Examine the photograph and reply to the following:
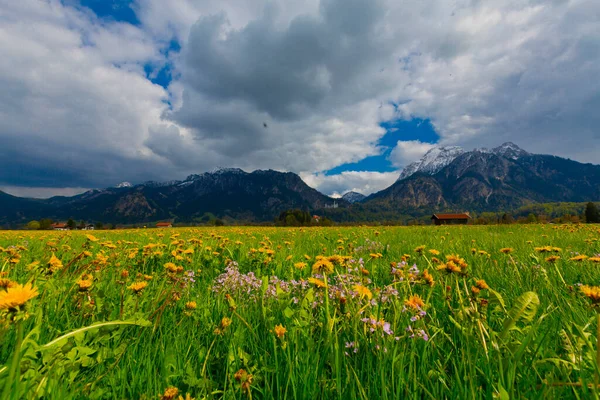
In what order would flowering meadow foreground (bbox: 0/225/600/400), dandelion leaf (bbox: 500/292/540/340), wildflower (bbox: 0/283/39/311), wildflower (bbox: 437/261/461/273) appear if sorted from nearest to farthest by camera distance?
wildflower (bbox: 0/283/39/311)
flowering meadow foreground (bbox: 0/225/600/400)
dandelion leaf (bbox: 500/292/540/340)
wildflower (bbox: 437/261/461/273)

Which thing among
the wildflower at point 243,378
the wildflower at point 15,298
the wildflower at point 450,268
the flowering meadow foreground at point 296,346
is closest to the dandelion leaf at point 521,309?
the flowering meadow foreground at point 296,346

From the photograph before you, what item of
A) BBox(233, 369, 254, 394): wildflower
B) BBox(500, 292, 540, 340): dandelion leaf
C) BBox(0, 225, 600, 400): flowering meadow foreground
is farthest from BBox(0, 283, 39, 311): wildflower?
BBox(500, 292, 540, 340): dandelion leaf

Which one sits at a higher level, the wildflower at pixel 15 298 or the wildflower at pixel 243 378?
the wildflower at pixel 15 298

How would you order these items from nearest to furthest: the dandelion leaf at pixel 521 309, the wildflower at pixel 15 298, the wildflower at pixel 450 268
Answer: the wildflower at pixel 15 298 → the dandelion leaf at pixel 521 309 → the wildflower at pixel 450 268

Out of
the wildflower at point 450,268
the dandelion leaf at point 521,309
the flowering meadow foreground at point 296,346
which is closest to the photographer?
the flowering meadow foreground at point 296,346

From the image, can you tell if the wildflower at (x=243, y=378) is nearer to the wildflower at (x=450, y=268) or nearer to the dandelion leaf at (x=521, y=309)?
the dandelion leaf at (x=521, y=309)

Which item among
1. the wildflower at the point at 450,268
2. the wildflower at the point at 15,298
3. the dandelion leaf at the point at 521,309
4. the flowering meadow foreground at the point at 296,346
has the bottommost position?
the flowering meadow foreground at the point at 296,346

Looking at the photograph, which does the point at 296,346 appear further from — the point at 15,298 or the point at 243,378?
the point at 15,298

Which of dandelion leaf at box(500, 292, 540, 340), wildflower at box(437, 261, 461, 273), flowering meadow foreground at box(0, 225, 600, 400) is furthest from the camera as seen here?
wildflower at box(437, 261, 461, 273)

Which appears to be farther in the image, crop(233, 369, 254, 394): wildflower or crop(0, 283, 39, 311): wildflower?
crop(233, 369, 254, 394): wildflower

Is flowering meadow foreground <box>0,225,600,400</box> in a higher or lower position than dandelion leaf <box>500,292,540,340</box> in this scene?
lower

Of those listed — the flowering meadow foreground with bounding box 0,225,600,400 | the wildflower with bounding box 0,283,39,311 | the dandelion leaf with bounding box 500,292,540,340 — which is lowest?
the flowering meadow foreground with bounding box 0,225,600,400

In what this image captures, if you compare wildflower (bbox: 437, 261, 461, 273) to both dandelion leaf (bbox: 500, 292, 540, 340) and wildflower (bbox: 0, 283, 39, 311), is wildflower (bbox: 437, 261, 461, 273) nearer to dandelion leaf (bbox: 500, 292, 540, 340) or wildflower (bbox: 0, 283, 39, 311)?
dandelion leaf (bbox: 500, 292, 540, 340)

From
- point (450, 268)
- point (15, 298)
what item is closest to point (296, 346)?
point (450, 268)
